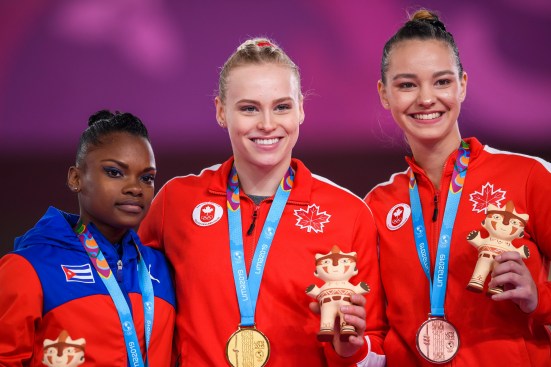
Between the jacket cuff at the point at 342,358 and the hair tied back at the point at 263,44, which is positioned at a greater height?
the hair tied back at the point at 263,44

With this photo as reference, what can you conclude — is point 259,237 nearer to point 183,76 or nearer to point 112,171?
point 112,171

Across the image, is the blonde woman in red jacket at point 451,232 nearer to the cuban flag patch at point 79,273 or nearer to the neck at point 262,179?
the neck at point 262,179

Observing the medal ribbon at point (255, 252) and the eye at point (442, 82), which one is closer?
the medal ribbon at point (255, 252)

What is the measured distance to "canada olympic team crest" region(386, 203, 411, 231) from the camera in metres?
3.18

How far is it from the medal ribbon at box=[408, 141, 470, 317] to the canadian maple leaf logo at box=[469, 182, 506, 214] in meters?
0.06

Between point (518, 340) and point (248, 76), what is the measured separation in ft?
4.59

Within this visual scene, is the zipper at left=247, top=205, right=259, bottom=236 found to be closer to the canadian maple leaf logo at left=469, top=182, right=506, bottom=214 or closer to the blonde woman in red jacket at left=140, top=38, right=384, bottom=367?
the blonde woman in red jacket at left=140, top=38, right=384, bottom=367

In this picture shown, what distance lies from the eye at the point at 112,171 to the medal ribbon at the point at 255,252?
1.52ft

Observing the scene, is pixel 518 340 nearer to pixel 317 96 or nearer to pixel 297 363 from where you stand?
pixel 297 363

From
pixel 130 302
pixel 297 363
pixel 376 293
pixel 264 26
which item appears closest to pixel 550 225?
pixel 376 293

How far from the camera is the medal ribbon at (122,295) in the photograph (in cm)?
280

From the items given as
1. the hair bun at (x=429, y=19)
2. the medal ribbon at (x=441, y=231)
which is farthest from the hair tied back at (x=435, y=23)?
the medal ribbon at (x=441, y=231)

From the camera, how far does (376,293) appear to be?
3.12 m

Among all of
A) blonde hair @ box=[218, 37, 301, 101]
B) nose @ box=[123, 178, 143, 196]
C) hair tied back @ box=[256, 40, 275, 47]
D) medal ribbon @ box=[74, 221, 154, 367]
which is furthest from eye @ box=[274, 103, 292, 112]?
medal ribbon @ box=[74, 221, 154, 367]
